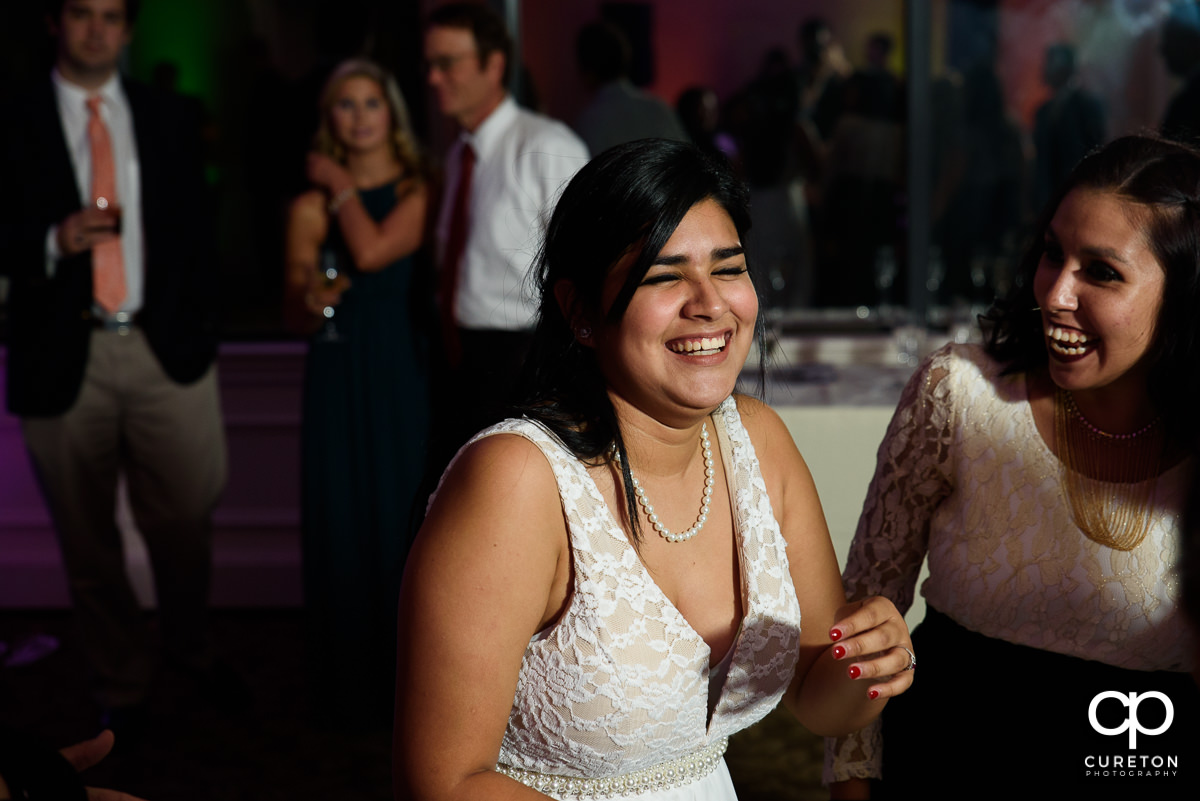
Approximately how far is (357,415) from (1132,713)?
2.08 meters

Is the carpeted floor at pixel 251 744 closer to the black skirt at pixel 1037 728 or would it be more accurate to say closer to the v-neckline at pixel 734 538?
the black skirt at pixel 1037 728

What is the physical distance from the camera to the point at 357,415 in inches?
122

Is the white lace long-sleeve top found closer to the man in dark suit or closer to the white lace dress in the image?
the white lace dress

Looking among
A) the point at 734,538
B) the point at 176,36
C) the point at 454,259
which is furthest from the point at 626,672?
the point at 176,36

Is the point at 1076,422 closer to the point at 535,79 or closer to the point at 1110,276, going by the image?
the point at 1110,276

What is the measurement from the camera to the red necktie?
10.5 ft

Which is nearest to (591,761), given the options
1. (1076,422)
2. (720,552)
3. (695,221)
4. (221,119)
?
(720,552)

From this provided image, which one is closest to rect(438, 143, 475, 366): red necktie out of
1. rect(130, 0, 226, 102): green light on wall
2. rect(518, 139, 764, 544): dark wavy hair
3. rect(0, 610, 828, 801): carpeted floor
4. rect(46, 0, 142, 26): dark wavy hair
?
rect(46, 0, 142, 26): dark wavy hair

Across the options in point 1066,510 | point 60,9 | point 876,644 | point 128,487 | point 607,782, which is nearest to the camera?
point 876,644

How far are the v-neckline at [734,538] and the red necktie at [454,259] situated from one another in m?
1.72

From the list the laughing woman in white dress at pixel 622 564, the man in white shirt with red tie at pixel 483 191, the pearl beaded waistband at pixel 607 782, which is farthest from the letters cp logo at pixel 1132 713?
the man in white shirt with red tie at pixel 483 191

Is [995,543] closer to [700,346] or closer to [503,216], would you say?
[700,346]

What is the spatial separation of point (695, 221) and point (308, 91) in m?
3.20

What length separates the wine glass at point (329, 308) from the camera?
305cm
